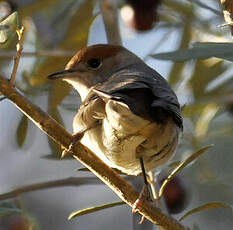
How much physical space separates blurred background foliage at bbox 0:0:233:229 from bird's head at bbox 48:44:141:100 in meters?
0.16

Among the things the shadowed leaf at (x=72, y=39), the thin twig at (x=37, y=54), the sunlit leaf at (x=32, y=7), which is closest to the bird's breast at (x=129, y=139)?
the thin twig at (x=37, y=54)

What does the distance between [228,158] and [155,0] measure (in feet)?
5.87

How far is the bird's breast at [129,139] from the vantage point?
9.01 feet

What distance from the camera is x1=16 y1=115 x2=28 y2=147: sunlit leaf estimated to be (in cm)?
392

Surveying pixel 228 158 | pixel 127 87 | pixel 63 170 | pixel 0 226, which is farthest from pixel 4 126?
pixel 127 87

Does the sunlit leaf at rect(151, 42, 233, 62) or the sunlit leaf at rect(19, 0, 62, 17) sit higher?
the sunlit leaf at rect(151, 42, 233, 62)

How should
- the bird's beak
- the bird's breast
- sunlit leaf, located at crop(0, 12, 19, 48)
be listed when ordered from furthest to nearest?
the bird's beak
the bird's breast
sunlit leaf, located at crop(0, 12, 19, 48)

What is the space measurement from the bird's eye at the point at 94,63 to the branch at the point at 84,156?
1.43 meters

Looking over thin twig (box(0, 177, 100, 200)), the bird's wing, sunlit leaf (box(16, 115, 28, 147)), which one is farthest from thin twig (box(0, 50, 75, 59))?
the bird's wing

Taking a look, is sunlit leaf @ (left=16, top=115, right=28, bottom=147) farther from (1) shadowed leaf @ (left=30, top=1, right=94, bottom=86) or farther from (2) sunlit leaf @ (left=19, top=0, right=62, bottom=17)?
(2) sunlit leaf @ (left=19, top=0, right=62, bottom=17)

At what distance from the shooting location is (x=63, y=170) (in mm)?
5957

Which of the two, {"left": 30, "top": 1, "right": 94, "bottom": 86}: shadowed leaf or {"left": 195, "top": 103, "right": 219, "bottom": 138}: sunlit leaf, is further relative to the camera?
{"left": 30, "top": 1, "right": 94, "bottom": 86}: shadowed leaf

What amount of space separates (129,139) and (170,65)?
1.92 m

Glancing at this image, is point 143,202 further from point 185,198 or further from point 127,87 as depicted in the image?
point 185,198
